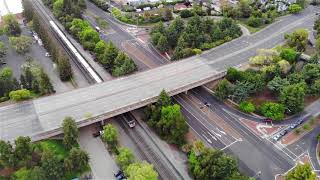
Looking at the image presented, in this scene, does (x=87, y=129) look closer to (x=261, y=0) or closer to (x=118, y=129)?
(x=118, y=129)

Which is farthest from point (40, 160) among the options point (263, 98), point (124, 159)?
point (263, 98)

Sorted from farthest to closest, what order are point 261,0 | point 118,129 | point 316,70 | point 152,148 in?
point 261,0 → point 316,70 → point 118,129 → point 152,148

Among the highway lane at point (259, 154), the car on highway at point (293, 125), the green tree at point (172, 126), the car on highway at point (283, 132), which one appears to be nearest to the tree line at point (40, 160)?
the green tree at point (172, 126)

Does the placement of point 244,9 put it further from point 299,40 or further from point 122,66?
point 122,66

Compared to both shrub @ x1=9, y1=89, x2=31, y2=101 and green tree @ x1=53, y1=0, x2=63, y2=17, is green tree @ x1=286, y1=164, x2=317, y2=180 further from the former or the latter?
green tree @ x1=53, y1=0, x2=63, y2=17

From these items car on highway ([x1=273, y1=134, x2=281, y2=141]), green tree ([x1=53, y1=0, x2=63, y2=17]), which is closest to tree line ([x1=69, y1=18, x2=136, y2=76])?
green tree ([x1=53, y1=0, x2=63, y2=17])

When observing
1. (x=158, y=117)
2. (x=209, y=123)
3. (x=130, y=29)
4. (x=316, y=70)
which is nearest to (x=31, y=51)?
(x=130, y=29)
